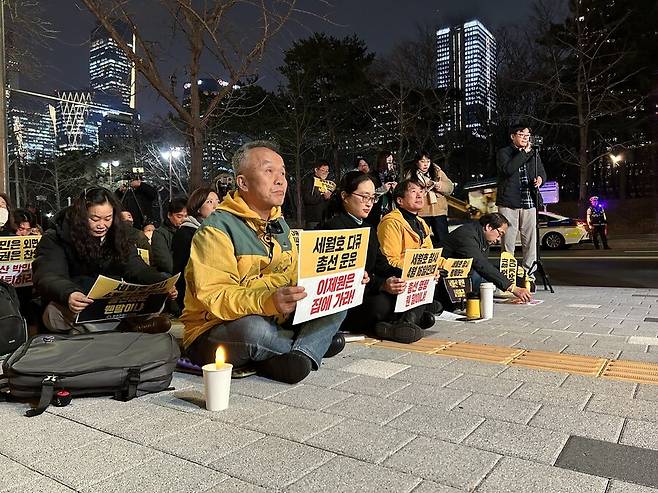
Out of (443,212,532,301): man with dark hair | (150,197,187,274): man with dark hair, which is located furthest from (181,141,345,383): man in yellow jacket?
(443,212,532,301): man with dark hair

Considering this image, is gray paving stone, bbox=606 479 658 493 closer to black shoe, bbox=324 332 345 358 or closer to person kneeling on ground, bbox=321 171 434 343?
black shoe, bbox=324 332 345 358

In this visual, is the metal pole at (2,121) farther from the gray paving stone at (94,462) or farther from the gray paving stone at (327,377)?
the gray paving stone at (94,462)

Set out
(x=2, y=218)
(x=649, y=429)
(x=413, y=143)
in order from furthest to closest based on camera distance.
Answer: (x=413, y=143) → (x=2, y=218) → (x=649, y=429)

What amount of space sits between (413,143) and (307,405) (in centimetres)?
2634

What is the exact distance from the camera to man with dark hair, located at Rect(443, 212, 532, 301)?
5.78 meters

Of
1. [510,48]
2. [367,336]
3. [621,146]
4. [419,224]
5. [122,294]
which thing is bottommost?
[367,336]

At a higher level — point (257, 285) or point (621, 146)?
point (621, 146)

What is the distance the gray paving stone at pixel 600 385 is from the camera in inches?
113

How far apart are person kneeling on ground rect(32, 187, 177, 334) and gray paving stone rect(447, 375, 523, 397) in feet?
7.60

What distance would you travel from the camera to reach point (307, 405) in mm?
2686

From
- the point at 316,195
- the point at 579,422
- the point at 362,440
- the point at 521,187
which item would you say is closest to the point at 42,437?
the point at 362,440

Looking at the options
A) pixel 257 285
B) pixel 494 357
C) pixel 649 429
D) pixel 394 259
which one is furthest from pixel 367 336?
pixel 649 429

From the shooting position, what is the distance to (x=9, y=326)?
3.64m

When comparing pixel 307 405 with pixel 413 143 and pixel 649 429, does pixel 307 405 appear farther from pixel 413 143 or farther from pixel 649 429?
pixel 413 143
